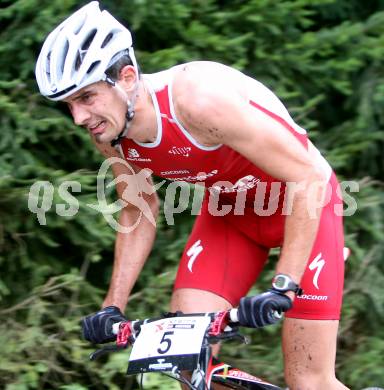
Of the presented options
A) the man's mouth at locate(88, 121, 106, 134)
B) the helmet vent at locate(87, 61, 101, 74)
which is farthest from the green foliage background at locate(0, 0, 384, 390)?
the helmet vent at locate(87, 61, 101, 74)

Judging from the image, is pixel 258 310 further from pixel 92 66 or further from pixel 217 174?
pixel 92 66

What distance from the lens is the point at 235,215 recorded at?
4.06m

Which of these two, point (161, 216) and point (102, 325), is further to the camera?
point (161, 216)

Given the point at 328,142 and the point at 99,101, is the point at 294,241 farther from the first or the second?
the point at 328,142

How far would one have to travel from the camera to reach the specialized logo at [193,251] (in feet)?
13.2

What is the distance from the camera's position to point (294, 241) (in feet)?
10.9

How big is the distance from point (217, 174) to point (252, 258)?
0.56 m

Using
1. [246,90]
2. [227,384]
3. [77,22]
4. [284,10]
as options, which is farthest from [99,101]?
[284,10]

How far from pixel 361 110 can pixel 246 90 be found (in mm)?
2885

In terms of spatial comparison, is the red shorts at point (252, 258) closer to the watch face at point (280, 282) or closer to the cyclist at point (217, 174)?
the cyclist at point (217, 174)

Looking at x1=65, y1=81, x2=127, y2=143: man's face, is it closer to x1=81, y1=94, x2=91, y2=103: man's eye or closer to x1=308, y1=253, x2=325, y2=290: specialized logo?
x1=81, y1=94, x2=91, y2=103: man's eye

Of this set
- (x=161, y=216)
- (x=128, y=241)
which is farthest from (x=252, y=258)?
(x=161, y=216)

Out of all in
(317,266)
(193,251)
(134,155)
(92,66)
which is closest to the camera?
(92,66)

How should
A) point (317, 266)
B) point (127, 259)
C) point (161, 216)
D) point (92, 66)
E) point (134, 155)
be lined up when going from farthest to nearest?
1. point (161, 216)
2. point (127, 259)
3. point (317, 266)
4. point (134, 155)
5. point (92, 66)
